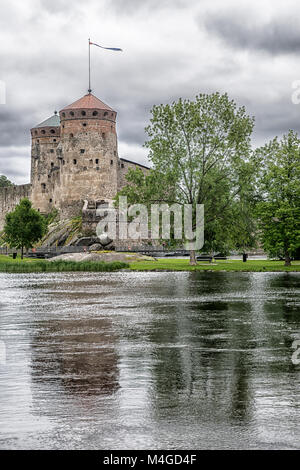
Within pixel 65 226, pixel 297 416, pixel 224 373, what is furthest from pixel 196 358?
pixel 65 226

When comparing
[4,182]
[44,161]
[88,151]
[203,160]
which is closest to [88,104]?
[88,151]

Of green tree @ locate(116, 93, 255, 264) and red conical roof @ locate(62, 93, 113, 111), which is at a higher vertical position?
red conical roof @ locate(62, 93, 113, 111)

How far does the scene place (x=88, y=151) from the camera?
9488cm

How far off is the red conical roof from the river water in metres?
80.3

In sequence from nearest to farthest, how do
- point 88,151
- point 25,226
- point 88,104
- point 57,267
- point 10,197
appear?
point 57,267
point 25,226
point 88,151
point 88,104
point 10,197

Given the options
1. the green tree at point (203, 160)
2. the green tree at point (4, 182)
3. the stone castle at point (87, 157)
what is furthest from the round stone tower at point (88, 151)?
the green tree at point (4, 182)

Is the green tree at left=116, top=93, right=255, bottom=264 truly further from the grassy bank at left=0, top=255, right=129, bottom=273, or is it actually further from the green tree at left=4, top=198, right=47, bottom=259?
the green tree at left=4, top=198, right=47, bottom=259

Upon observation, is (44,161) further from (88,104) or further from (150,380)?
(150,380)

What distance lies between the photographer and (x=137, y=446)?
5930 millimetres

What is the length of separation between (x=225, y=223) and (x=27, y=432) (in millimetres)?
46582

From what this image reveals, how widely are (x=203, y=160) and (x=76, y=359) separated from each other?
43.2 meters

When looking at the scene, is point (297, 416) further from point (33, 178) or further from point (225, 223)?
point (33, 178)

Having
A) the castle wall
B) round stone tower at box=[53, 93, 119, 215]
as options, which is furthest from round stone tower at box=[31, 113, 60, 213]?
round stone tower at box=[53, 93, 119, 215]

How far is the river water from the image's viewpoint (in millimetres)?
6250
